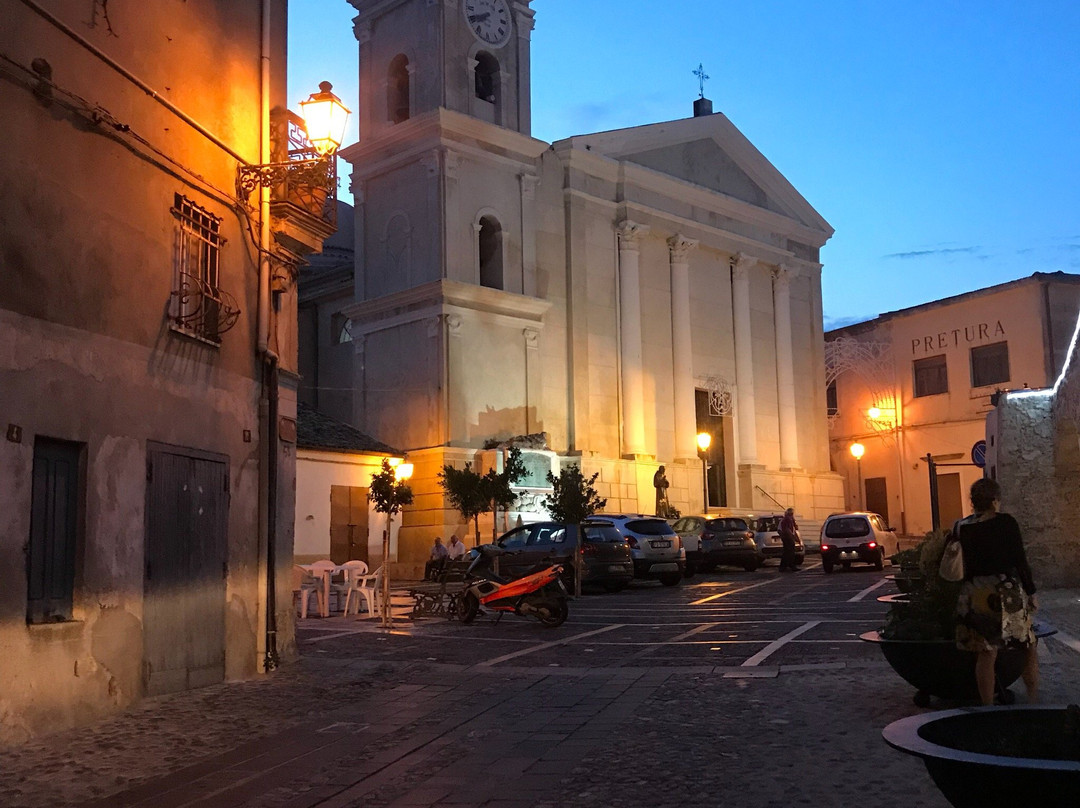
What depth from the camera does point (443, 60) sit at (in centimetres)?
3738

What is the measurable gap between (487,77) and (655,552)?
20.3 m

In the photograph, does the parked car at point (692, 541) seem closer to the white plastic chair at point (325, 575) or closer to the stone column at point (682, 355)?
the stone column at point (682, 355)

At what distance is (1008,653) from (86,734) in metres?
6.77

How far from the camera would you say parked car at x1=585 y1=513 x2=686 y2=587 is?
26.2 metres

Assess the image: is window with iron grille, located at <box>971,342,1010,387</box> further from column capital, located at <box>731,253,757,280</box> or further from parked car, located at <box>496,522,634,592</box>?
parked car, located at <box>496,522,634,592</box>

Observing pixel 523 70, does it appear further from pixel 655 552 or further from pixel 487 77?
pixel 655 552

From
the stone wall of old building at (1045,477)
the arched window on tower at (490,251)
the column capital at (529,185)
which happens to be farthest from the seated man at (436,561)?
the column capital at (529,185)

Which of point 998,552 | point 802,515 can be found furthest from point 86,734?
point 802,515

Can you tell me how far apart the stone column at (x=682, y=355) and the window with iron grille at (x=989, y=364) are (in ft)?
38.3

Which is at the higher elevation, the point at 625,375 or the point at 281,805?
the point at 625,375

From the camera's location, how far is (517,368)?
126 ft

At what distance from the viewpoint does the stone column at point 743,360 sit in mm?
46438

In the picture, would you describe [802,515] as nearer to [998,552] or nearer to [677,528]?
[677,528]

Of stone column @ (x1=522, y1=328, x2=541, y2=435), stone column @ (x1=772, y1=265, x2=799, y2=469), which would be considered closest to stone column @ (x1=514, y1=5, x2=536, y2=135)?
stone column @ (x1=522, y1=328, x2=541, y2=435)
